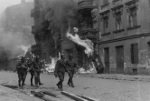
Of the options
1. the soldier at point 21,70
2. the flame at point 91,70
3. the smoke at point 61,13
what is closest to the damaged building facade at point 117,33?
the flame at point 91,70

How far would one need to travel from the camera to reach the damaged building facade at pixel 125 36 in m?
24.0

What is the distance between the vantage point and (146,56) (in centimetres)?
2366

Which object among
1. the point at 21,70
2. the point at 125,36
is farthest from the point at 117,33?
the point at 21,70

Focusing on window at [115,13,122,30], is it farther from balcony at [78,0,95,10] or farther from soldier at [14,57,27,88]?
soldier at [14,57,27,88]

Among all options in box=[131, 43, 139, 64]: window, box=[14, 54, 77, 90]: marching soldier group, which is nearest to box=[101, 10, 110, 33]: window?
box=[131, 43, 139, 64]: window

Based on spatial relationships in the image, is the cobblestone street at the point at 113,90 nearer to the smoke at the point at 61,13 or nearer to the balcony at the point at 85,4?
the balcony at the point at 85,4

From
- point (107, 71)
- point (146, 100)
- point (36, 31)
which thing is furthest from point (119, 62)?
point (36, 31)

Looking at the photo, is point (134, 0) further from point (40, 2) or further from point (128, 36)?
point (40, 2)

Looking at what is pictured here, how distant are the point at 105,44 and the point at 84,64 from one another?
3.74m

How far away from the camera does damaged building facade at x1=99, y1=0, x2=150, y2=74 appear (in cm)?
2397

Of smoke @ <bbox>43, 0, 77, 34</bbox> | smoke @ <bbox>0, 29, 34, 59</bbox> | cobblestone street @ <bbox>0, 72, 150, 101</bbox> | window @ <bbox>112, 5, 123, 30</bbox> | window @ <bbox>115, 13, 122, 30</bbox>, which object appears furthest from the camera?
smoke @ <bbox>0, 29, 34, 59</bbox>

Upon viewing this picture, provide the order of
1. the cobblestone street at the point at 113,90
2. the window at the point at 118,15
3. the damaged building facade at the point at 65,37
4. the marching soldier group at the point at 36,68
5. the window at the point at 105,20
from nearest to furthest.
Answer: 1. the cobblestone street at the point at 113,90
2. the marching soldier group at the point at 36,68
3. the window at the point at 118,15
4. the window at the point at 105,20
5. the damaged building facade at the point at 65,37

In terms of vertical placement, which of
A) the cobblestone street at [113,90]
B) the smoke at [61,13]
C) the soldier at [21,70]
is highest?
the smoke at [61,13]

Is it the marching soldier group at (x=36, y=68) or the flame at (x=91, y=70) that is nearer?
the marching soldier group at (x=36, y=68)
